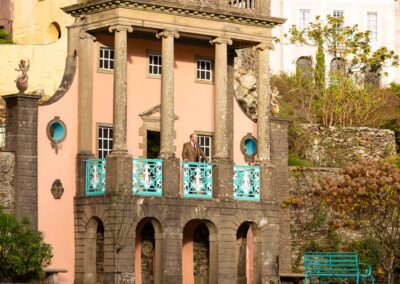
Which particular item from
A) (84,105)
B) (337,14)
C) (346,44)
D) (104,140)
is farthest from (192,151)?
(337,14)

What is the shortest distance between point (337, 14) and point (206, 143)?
37.1 metres

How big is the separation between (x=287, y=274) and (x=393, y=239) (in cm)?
350

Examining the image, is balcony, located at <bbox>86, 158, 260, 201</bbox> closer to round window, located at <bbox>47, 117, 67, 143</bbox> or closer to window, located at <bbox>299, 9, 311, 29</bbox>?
round window, located at <bbox>47, 117, 67, 143</bbox>

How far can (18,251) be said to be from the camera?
4112 cm

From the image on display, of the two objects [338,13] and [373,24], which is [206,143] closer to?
[338,13]

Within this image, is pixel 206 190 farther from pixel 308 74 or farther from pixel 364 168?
pixel 308 74

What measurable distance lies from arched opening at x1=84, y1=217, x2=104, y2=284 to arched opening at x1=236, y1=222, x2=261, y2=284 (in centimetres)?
462

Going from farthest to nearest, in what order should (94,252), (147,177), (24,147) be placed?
(94,252)
(147,177)
(24,147)

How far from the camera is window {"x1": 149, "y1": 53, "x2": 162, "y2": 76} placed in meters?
47.7

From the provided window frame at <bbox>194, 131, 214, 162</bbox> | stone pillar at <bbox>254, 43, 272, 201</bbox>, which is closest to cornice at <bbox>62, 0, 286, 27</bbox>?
stone pillar at <bbox>254, 43, 272, 201</bbox>

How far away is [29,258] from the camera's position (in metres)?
41.3

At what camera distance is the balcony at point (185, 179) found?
148ft

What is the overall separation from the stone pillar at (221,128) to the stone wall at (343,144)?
9842 millimetres

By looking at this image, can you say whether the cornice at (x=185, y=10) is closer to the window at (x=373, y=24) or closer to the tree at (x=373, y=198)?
the tree at (x=373, y=198)
